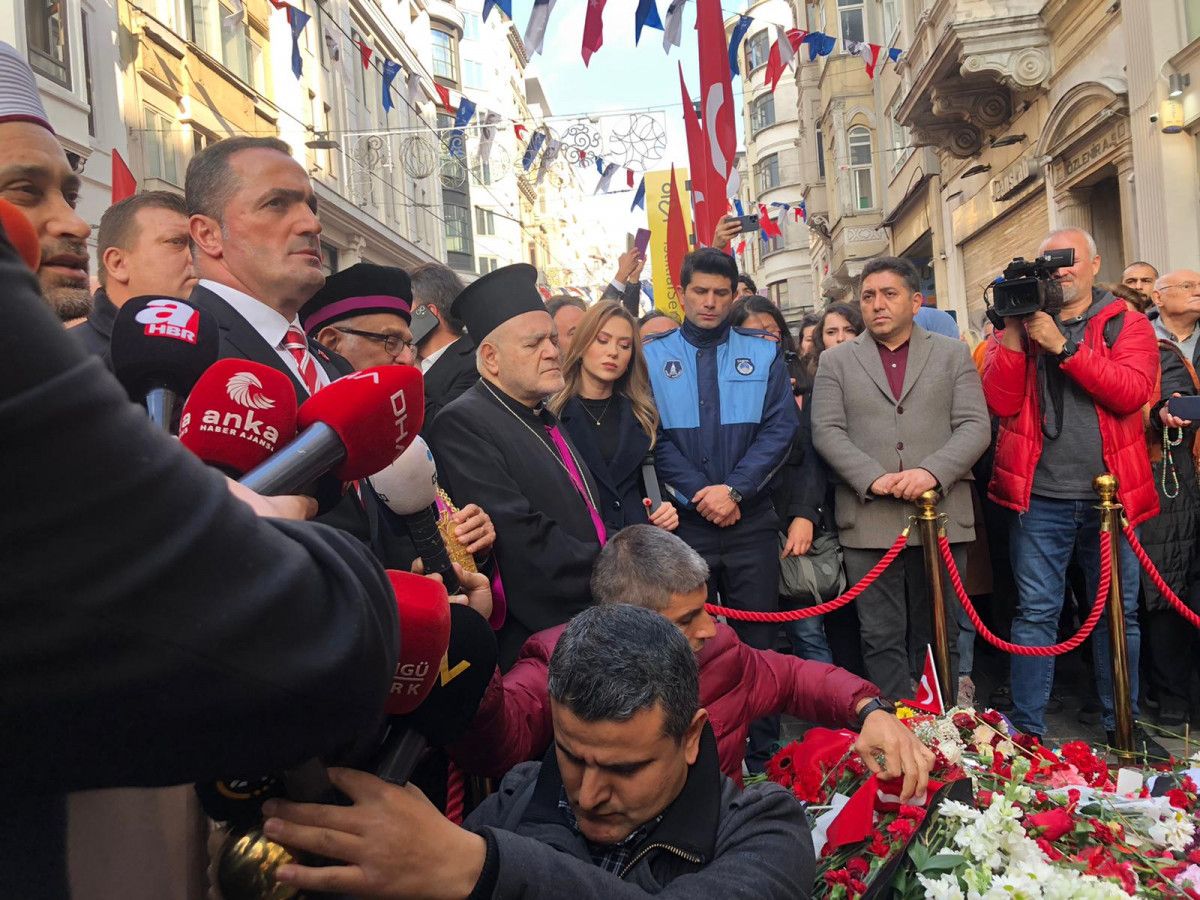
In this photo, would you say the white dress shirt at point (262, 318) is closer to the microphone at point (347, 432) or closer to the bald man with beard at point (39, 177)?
the bald man with beard at point (39, 177)

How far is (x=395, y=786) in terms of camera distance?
3.95 feet

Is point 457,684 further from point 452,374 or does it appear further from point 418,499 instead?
point 452,374

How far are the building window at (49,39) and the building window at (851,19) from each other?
20.1m

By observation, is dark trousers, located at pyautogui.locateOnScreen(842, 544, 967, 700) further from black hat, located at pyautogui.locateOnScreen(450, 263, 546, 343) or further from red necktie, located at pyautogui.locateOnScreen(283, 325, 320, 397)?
red necktie, located at pyautogui.locateOnScreen(283, 325, 320, 397)

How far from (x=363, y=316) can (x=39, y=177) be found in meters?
1.56

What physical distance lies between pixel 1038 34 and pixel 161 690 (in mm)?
14933

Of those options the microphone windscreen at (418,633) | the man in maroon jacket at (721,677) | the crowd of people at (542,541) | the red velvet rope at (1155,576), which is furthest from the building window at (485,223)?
the microphone windscreen at (418,633)

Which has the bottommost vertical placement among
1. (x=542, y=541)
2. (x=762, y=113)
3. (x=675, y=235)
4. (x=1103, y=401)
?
(x=542, y=541)

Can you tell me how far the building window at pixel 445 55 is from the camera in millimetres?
40188

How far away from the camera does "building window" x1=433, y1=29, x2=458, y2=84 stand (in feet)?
132

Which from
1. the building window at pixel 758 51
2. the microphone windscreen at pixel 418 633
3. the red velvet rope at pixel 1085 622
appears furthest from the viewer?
the building window at pixel 758 51

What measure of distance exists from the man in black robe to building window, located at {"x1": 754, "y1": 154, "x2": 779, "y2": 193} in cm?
4427

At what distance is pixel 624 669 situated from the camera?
198 cm

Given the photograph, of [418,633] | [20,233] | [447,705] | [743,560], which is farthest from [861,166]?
[20,233]
